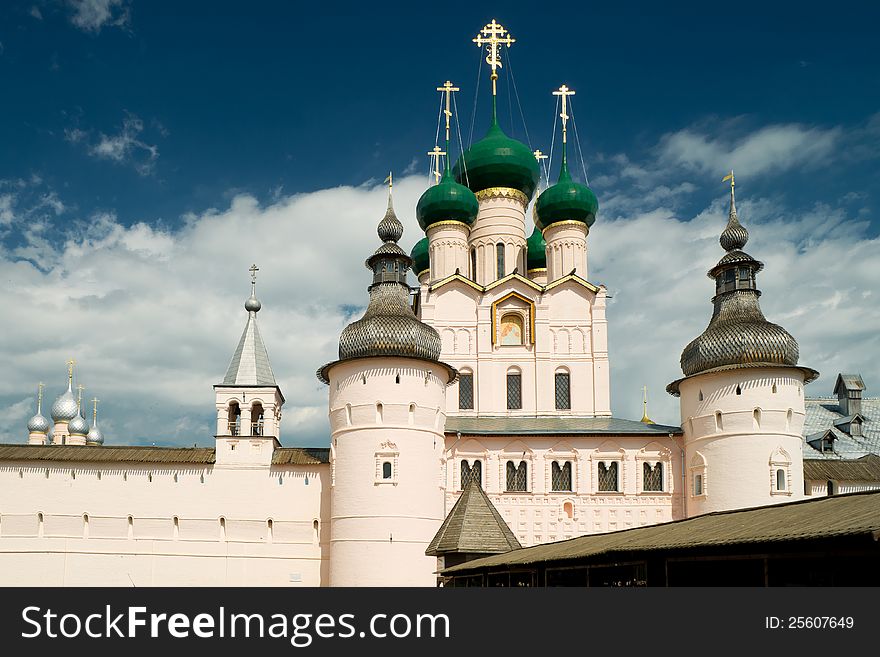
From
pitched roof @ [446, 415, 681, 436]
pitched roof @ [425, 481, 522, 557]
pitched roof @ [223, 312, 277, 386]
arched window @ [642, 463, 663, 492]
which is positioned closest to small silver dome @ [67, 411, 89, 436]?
pitched roof @ [223, 312, 277, 386]

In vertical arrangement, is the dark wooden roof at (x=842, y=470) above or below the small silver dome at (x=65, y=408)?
below

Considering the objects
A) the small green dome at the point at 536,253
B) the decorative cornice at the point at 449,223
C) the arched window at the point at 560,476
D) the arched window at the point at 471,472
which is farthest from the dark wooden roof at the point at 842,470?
the decorative cornice at the point at 449,223

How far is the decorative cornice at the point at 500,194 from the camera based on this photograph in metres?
32.6

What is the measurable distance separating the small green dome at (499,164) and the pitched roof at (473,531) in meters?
11.8

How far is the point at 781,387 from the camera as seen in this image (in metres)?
25.8

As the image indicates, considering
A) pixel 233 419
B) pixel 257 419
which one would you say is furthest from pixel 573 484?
pixel 233 419

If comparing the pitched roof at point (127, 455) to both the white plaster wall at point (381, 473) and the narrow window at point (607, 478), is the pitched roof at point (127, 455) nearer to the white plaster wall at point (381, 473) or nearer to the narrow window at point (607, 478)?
the white plaster wall at point (381, 473)

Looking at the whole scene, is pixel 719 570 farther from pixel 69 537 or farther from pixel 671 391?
pixel 69 537

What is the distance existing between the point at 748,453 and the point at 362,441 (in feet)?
32.2

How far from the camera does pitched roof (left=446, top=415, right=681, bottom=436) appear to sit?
2712 centimetres

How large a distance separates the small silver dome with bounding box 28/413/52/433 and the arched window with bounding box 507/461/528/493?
27551 mm

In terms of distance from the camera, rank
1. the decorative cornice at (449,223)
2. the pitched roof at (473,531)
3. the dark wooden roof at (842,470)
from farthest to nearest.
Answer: the decorative cornice at (449,223)
the dark wooden roof at (842,470)
the pitched roof at (473,531)

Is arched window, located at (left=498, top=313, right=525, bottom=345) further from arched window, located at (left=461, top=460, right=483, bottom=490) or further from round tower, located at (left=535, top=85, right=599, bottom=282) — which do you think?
arched window, located at (left=461, top=460, right=483, bottom=490)

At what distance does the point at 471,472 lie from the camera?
2703 cm
